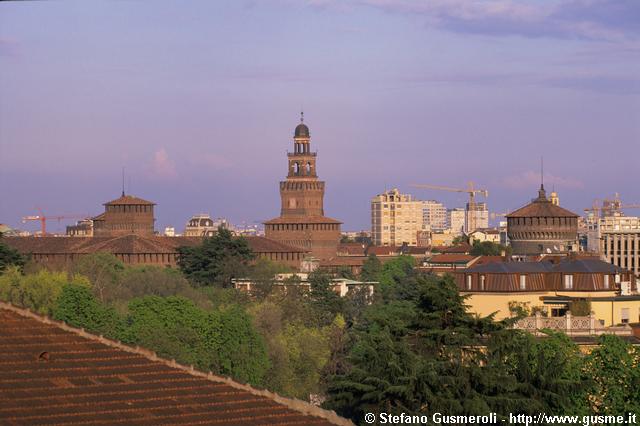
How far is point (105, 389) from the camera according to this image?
1305 inches

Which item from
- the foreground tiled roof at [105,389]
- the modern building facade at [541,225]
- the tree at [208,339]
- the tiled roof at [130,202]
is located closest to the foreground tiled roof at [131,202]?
the tiled roof at [130,202]

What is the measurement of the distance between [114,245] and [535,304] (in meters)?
94.9

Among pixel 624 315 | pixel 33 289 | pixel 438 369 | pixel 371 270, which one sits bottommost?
pixel 438 369

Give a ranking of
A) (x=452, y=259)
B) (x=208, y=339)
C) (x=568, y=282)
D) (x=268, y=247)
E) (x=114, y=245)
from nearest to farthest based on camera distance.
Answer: (x=568, y=282)
(x=208, y=339)
(x=114, y=245)
(x=268, y=247)
(x=452, y=259)

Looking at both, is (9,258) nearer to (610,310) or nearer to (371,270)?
(371,270)

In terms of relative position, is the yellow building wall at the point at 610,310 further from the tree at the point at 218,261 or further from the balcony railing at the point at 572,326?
the tree at the point at 218,261

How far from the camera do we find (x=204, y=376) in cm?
3531

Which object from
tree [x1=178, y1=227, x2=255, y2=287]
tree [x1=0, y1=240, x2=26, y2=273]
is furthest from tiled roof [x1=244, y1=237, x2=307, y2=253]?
tree [x1=0, y1=240, x2=26, y2=273]

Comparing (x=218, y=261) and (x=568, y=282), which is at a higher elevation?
(x=218, y=261)

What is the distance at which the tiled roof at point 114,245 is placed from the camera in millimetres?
156250

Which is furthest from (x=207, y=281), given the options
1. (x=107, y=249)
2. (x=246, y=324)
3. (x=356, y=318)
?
(x=246, y=324)

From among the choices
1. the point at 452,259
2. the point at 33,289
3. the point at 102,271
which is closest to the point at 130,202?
the point at 452,259

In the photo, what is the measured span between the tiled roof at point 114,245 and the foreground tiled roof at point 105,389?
118m

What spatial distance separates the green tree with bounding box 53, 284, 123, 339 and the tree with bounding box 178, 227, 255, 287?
55689 mm
